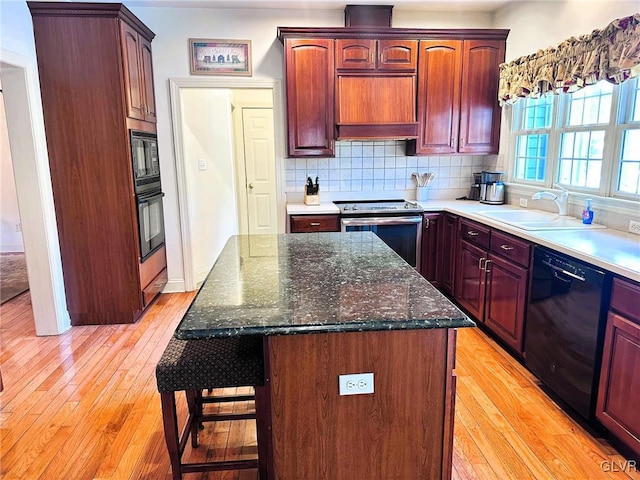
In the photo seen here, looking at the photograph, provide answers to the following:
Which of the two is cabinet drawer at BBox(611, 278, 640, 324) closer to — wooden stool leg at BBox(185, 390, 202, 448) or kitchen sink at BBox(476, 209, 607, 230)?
kitchen sink at BBox(476, 209, 607, 230)

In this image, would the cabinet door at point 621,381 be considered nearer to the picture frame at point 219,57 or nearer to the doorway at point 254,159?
the picture frame at point 219,57

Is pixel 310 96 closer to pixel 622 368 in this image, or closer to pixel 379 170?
pixel 379 170

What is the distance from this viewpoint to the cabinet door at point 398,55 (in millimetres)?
3854

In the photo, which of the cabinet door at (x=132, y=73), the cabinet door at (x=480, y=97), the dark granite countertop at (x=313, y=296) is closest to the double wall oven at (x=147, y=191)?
the cabinet door at (x=132, y=73)

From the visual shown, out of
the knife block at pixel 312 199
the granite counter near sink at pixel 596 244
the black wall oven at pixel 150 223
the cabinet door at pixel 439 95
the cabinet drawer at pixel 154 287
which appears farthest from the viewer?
the knife block at pixel 312 199

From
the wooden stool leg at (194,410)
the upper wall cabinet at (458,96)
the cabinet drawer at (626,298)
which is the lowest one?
the wooden stool leg at (194,410)

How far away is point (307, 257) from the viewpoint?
2.14m

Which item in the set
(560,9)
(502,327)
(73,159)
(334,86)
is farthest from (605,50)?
(73,159)

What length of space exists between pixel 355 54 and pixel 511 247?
7.04ft

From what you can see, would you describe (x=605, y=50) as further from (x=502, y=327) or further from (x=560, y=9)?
(x=502, y=327)

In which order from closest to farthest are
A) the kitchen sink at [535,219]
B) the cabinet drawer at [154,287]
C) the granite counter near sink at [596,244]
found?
the granite counter near sink at [596,244], the kitchen sink at [535,219], the cabinet drawer at [154,287]

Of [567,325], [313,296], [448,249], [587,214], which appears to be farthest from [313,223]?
[313,296]

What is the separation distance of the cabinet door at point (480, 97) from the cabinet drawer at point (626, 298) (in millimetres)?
2384

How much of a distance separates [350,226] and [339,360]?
2.46 metres
